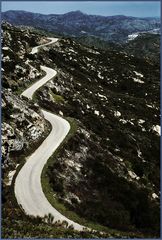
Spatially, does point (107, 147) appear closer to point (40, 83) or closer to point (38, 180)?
point (38, 180)

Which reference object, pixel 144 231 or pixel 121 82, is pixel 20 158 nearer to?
pixel 144 231

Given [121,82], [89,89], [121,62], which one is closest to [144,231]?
[89,89]

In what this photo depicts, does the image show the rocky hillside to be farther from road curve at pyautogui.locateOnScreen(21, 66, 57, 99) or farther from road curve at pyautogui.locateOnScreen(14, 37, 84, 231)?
road curve at pyautogui.locateOnScreen(21, 66, 57, 99)

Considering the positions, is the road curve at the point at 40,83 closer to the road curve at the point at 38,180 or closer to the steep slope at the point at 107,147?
the steep slope at the point at 107,147

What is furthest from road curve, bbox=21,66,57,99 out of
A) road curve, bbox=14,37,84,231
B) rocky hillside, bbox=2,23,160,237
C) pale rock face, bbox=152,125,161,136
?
pale rock face, bbox=152,125,161,136

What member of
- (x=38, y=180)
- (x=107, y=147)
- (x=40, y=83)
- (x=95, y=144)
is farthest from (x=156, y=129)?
(x=38, y=180)

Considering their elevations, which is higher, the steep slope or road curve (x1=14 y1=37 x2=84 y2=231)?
road curve (x1=14 y1=37 x2=84 y2=231)
